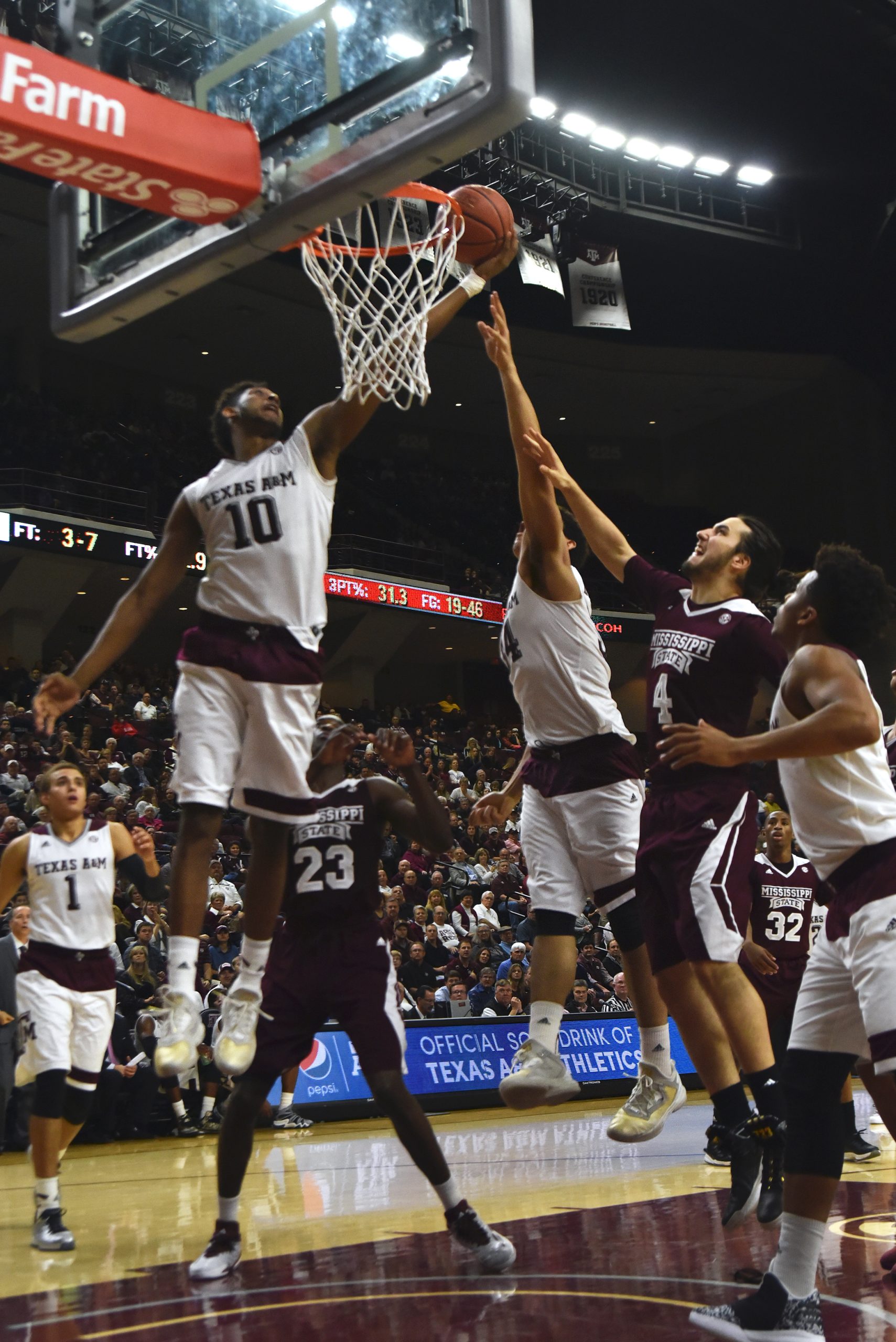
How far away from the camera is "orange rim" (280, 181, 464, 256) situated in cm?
533

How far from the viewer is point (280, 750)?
4.73 metres

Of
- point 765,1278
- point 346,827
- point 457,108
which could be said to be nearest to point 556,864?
point 346,827

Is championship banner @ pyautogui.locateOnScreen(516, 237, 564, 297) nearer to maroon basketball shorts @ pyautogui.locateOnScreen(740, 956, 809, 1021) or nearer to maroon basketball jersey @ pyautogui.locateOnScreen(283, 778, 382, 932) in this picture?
maroon basketball shorts @ pyautogui.locateOnScreen(740, 956, 809, 1021)

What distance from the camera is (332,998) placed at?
550cm

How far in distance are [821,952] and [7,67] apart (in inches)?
148

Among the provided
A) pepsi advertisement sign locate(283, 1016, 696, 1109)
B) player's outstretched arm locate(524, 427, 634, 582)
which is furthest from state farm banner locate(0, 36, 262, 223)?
pepsi advertisement sign locate(283, 1016, 696, 1109)

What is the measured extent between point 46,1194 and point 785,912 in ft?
16.1

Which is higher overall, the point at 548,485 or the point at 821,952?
the point at 548,485

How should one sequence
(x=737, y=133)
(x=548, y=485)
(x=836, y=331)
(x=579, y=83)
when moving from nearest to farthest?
(x=548, y=485)
(x=579, y=83)
(x=737, y=133)
(x=836, y=331)

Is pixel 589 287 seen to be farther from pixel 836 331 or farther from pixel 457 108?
pixel 457 108

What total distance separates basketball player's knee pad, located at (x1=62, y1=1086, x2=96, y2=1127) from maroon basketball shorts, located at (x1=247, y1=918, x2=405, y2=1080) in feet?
6.72

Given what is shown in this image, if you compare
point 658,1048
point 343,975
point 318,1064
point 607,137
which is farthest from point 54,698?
point 607,137

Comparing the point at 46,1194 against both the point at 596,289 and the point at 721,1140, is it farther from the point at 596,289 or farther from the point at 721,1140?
the point at 596,289

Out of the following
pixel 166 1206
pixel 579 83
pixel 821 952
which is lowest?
pixel 166 1206
